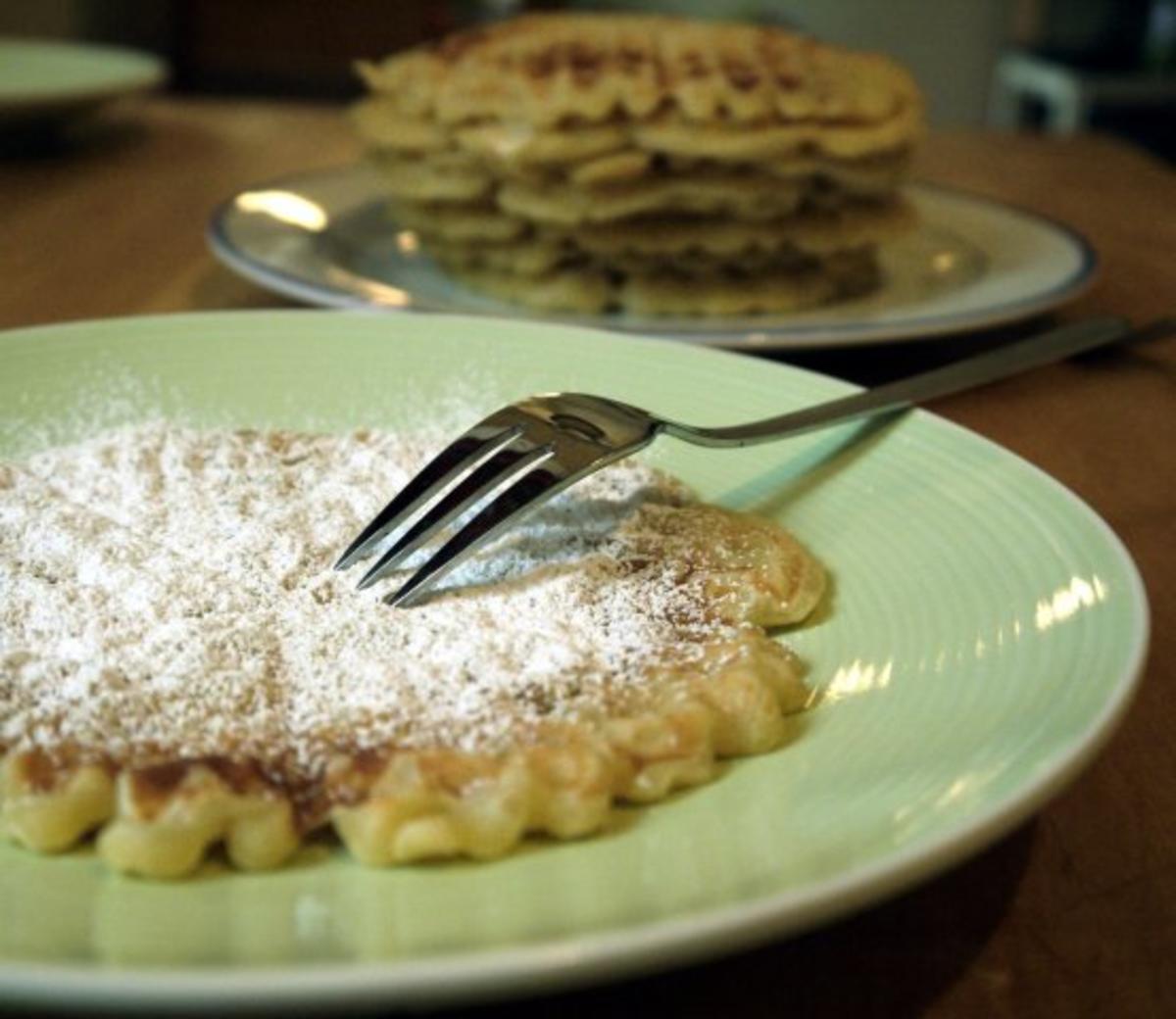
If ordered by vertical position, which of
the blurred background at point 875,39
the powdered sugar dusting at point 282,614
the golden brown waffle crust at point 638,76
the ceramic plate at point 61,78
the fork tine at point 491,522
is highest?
the golden brown waffle crust at point 638,76

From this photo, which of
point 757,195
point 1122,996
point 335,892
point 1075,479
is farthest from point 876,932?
point 757,195

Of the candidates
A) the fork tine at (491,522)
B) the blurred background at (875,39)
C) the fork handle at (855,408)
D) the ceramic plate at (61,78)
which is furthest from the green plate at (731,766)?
the blurred background at (875,39)

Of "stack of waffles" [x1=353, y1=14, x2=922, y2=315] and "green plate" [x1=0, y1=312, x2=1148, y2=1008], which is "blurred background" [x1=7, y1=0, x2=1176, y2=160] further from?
"green plate" [x1=0, y1=312, x2=1148, y2=1008]

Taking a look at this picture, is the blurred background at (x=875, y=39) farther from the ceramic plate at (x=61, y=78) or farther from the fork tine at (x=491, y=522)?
the fork tine at (x=491, y=522)

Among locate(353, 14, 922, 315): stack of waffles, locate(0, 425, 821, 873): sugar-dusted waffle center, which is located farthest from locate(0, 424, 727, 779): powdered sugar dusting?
locate(353, 14, 922, 315): stack of waffles

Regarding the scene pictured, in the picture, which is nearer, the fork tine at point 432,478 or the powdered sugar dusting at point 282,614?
the powdered sugar dusting at point 282,614

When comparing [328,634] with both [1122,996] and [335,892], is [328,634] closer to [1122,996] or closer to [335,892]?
[335,892]
